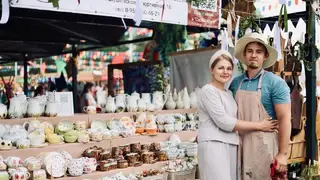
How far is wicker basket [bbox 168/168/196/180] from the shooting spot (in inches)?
138

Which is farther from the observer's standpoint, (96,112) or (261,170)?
(96,112)

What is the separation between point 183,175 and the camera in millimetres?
3559

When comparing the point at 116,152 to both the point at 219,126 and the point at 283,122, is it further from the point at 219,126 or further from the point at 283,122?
the point at 283,122

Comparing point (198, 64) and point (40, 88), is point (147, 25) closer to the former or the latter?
point (198, 64)

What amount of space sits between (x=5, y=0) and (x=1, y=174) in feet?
3.93

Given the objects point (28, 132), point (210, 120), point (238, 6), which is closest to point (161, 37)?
point (238, 6)

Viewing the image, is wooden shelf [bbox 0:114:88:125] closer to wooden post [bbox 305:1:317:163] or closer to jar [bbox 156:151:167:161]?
jar [bbox 156:151:167:161]

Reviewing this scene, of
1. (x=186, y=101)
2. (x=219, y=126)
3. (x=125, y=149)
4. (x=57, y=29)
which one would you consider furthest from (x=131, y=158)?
(x=57, y=29)

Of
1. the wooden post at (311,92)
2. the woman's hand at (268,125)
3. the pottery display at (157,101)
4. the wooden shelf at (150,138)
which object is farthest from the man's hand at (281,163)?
the pottery display at (157,101)

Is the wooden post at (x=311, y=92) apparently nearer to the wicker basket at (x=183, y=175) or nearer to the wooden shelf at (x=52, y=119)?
the wicker basket at (x=183, y=175)

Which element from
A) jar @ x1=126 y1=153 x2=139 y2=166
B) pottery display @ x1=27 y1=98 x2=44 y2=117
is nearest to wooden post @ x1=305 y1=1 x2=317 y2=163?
jar @ x1=126 y1=153 x2=139 y2=166

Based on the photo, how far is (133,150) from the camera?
3551 millimetres

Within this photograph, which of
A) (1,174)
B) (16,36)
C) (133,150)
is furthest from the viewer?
(16,36)

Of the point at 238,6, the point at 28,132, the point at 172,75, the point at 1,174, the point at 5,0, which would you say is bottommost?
the point at 1,174
